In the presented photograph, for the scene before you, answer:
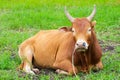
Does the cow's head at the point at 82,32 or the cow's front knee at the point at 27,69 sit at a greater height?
the cow's head at the point at 82,32

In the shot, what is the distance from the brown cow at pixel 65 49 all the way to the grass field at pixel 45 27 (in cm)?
22

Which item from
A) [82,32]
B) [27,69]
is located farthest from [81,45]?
[27,69]

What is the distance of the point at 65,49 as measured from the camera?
9.74 m

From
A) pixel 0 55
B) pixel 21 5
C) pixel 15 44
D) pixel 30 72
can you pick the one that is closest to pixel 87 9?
pixel 21 5

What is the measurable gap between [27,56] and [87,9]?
8033 millimetres

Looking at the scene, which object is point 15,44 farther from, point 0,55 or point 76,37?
point 76,37

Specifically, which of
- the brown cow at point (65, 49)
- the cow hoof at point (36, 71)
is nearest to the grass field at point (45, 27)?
the cow hoof at point (36, 71)

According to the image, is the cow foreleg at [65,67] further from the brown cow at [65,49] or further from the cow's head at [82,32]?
the cow's head at [82,32]

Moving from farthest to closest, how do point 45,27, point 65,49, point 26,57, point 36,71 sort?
point 45,27 → point 26,57 → point 36,71 → point 65,49

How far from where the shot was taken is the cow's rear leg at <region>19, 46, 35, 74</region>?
1015 cm

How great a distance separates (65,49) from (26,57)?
3.49 ft

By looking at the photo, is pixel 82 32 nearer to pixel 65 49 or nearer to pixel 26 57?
pixel 65 49

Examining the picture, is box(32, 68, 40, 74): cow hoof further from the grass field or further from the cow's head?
the cow's head

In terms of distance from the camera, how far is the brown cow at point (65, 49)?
30.2 ft
